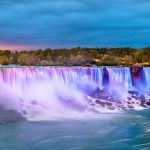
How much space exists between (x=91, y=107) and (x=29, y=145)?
11797 millimetres

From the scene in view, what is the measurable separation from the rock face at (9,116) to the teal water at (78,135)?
0.70 meters

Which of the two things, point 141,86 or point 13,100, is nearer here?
point 13,100

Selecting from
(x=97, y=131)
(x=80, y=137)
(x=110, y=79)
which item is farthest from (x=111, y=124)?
(x=110, y=79)

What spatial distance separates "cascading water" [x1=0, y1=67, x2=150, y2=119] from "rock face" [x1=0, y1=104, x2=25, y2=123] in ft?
2.20

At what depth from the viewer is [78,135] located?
22.3 m

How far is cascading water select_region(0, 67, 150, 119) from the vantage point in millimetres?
29469

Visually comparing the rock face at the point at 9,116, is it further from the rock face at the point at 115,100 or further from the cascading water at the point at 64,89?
the rock face at the point at 115,100

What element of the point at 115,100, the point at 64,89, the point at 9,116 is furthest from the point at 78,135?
the point at 115,100

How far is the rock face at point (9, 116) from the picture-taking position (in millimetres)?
25200

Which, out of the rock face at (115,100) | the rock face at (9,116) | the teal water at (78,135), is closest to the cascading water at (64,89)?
the rock face at (115,100)

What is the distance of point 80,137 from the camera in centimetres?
2189

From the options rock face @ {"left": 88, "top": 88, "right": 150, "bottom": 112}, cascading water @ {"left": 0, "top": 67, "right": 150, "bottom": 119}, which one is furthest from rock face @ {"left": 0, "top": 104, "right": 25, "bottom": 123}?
rock face @ {"left": 88, "top": 88, "right": 150, "bottom": 112}

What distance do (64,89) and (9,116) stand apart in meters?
8.39

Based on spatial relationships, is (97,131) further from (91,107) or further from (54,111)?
(91,107)
